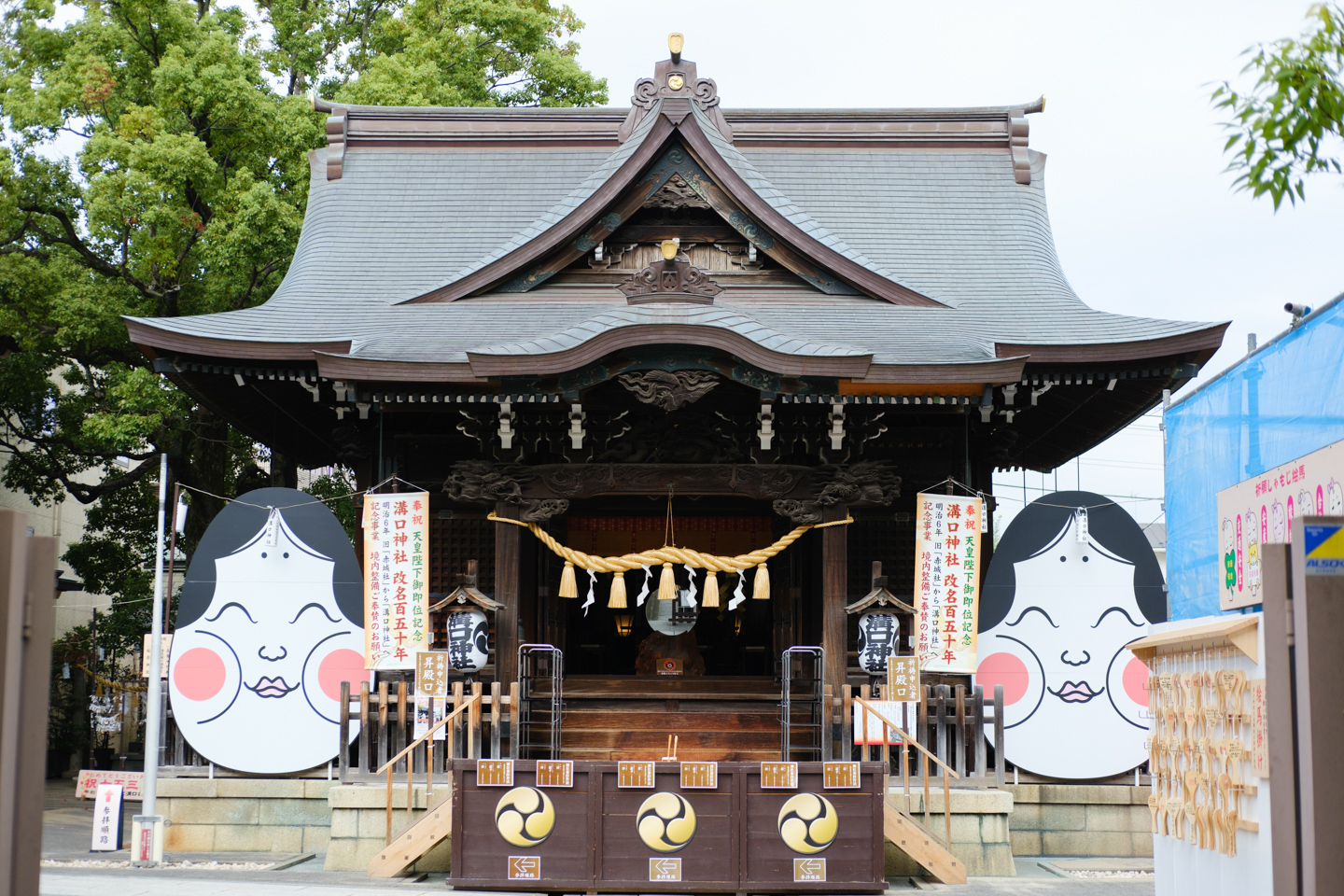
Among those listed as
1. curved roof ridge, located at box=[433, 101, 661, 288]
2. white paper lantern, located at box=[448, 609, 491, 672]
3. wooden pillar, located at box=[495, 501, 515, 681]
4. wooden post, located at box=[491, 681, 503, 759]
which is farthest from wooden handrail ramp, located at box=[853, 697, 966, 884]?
curved roof ridge, located at box=[433, 101, 661, 288]

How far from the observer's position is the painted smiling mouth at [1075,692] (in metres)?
11.9

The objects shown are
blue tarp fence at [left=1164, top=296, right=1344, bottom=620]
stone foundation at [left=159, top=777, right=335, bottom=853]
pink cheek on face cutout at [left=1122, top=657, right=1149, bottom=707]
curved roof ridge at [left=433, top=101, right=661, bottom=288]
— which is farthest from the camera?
curved roof ridge at [left=433, top=101, right=661, bottom=288]

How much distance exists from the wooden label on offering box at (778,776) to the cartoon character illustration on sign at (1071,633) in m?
3.53

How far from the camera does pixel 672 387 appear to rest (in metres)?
11.6

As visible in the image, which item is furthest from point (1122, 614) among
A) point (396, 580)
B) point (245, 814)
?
point (245, 814)

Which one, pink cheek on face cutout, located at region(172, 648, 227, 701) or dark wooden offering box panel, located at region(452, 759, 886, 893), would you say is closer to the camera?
dark wooden offering box panel, located at region(452, 759, 886, 893)

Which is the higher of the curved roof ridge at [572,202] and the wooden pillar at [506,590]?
the curved roof ridge at [572,202]

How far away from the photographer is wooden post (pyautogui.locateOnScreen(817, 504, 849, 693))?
1179cm

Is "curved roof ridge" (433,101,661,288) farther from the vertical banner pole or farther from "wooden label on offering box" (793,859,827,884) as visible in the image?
"wooden label on offering box" (793,859,827,884)

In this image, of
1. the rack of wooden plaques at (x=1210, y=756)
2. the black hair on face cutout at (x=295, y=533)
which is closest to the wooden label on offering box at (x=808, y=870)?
the rack of wooden plaques at (x=1210, y=756)

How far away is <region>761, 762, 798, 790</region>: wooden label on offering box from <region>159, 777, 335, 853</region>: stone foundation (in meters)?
4.73

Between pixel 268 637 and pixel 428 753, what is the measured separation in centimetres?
258

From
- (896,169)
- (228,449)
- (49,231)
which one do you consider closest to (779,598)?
(896,169)

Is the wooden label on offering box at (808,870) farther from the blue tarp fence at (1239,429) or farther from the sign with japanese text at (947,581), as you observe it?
the blue tarp fence at (1239,429)
